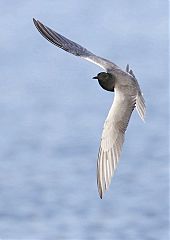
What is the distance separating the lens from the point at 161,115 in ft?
21.7

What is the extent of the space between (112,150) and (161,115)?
2.46 metres

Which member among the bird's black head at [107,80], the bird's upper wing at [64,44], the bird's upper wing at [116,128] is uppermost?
the bird's upper wing at [64,44]

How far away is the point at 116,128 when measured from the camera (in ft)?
13.8

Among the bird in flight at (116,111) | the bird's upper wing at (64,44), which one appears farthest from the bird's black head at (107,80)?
the bird's upper wing at (64,44)

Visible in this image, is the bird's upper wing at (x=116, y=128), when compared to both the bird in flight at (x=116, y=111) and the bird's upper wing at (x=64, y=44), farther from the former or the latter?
the bird's upper wing at (x=64, y=44)

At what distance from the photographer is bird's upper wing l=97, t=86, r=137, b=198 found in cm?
414

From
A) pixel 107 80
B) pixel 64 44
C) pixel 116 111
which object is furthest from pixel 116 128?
pixel 64 44

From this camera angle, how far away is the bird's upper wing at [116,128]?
414 centimetres

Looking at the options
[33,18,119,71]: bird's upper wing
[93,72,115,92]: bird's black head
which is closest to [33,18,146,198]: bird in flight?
[93,72,115,92]: bird's black head

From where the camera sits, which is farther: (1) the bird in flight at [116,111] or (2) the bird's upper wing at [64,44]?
(2) the bird's upper wing at [64,44]

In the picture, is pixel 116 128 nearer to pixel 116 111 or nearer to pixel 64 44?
pixel 116 111

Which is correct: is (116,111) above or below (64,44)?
below

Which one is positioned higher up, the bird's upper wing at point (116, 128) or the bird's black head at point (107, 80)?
the bird's black head at point (107, 80)

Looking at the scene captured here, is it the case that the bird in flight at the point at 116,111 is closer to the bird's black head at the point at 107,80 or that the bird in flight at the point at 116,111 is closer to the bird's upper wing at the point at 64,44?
the bird's black head at the point at 107,80
